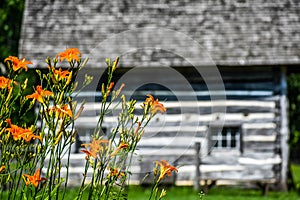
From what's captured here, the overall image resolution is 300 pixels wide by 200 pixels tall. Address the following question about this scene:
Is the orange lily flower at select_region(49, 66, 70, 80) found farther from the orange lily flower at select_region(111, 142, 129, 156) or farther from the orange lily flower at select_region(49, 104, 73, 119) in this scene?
the orange lily flower at select_region(111, 142, 129, 156)

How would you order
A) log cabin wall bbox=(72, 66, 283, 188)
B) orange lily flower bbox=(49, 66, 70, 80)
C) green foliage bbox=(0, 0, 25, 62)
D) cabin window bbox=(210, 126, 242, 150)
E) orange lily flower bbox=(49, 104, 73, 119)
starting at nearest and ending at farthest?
orange lily flower bbox=(49, 104, 73, 119), orange lily flower bbox=(49, 66, 70, 80), log cabin wall bbox=(72, 66, 283, 188), cabin window bbox=(210, 126, 242, 150), green foliage bbox=(0, 0, 25, 62)

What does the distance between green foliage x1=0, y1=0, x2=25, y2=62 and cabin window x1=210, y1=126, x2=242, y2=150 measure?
28.9ft

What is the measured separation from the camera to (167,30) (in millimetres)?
13398

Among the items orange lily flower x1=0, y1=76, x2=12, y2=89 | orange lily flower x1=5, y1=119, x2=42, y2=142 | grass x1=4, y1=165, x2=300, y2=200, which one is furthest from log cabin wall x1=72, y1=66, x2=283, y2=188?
orange lily flower x1=5, y1=119, x2=42, y2=142

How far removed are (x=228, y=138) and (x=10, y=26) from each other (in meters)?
10.5

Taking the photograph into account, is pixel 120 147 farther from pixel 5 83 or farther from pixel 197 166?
pixel 197 166

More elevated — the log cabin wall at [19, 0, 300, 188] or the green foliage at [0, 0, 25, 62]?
the green foliage at [0, 0, 25, 62]

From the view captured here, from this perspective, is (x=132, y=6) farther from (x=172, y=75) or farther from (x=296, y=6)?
(x=296, y=6)

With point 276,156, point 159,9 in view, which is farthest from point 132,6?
point 276,156

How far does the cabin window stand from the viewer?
43.1 feet

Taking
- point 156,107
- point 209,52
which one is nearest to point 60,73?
point 156,107

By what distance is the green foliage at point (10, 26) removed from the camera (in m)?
19.3

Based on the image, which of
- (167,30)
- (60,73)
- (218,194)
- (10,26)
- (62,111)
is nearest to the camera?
(62,111)

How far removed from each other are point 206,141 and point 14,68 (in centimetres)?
1021
